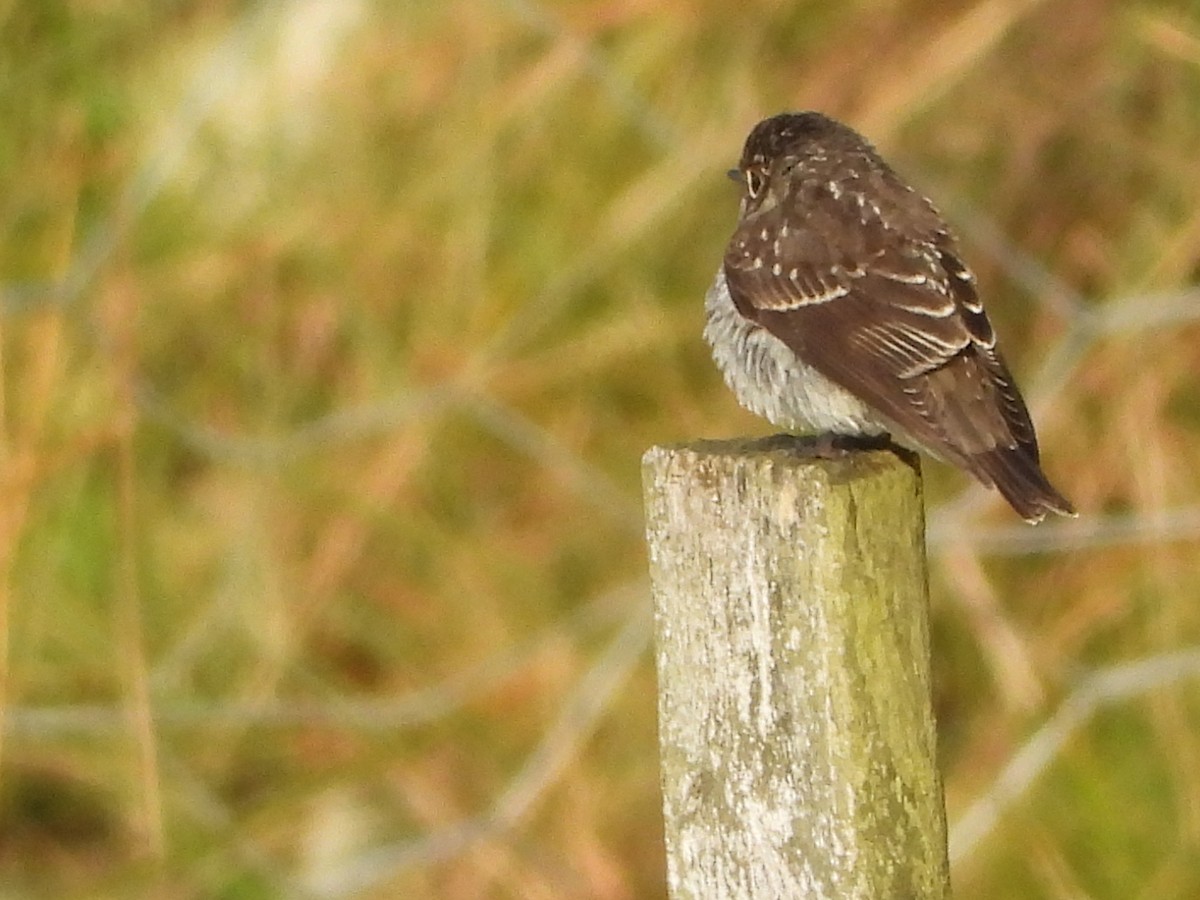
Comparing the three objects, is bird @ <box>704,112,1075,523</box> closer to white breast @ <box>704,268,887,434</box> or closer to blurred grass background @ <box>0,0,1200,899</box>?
white breast @ <box>704,268,887,434</box>

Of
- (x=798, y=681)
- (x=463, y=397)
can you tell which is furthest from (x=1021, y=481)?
(x=463, y=397)

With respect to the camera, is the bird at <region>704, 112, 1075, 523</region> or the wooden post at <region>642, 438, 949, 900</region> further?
the bird at <region>704, 112, 1075, 523</region>

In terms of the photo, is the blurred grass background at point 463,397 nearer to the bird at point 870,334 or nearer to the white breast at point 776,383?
the bird at point 870,334

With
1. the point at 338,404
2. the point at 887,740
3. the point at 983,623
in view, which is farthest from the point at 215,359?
the point at 887,740

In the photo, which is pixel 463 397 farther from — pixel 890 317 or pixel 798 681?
pixel 798 681

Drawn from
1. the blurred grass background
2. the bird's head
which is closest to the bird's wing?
the bird's head

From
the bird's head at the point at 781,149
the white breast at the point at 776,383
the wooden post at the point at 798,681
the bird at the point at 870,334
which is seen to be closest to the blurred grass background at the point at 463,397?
the bird's head at the point at 781,149

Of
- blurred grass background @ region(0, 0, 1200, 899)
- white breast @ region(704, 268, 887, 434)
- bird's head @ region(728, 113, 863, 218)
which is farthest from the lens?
blurred grass background @ region(0, 0, 1200, 899)
